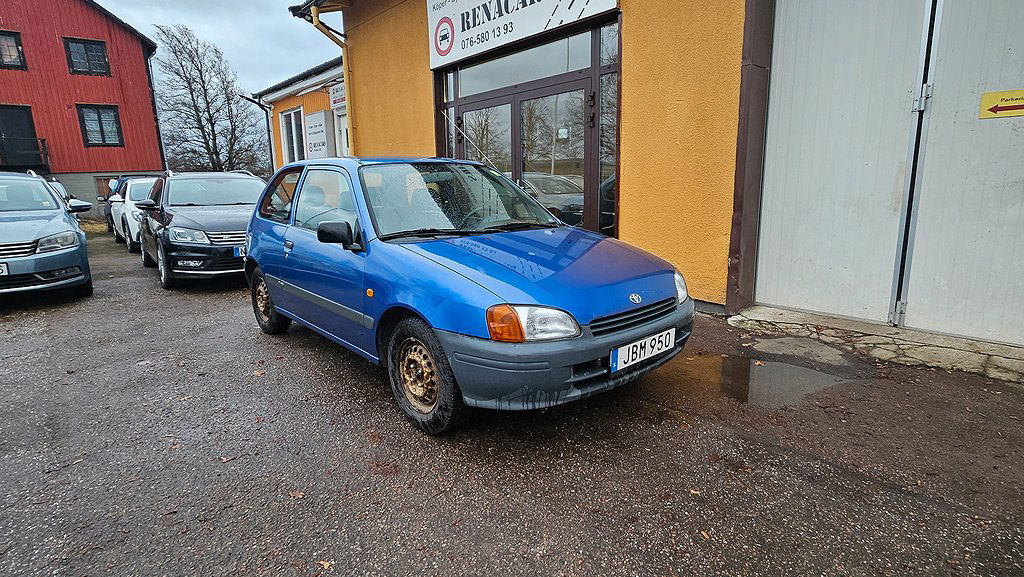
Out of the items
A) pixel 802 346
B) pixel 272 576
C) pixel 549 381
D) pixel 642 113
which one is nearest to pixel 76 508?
pixel 272 576

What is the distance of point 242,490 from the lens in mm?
2523

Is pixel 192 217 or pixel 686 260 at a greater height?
pixel 192 217

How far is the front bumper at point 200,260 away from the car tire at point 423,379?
193 inches

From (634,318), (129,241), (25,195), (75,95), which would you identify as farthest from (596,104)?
(75,95)

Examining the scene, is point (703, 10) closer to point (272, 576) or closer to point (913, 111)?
point (913, 111)

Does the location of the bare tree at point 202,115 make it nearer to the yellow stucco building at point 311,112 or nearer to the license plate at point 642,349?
the yellow stucco building at point 311,112

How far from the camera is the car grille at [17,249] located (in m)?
5.68

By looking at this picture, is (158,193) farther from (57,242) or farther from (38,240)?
(38,240)

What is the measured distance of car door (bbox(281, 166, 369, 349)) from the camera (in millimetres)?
3396

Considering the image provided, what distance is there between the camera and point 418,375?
3.05 m

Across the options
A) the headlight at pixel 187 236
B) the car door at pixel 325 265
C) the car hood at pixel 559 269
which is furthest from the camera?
the headlight at pixel 187 236

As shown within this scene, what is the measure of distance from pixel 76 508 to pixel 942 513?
150 inches

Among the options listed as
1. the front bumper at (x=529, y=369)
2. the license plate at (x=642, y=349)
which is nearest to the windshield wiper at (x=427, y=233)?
the front bumper at (x=529, y=369)

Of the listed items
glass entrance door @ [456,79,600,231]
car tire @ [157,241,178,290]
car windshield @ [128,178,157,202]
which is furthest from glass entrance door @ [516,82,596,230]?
car windshield @ [128,178,157,202]
